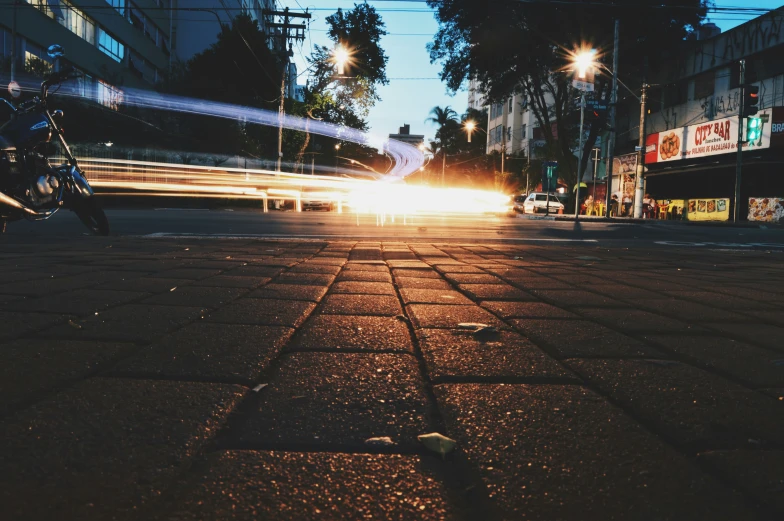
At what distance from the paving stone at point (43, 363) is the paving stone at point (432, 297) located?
65.0 inches

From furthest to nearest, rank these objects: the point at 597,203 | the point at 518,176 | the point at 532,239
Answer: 1. the point at 518,176
2. the point at 597,203
3. the point at 532,239

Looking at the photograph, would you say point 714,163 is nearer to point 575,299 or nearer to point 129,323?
point 575,299

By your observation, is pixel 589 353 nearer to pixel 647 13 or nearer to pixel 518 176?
pixel 647 13

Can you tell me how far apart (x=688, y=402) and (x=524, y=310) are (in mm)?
1522

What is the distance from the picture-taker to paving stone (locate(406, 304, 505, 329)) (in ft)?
9.29

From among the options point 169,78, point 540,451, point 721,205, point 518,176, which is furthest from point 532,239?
point 518,176

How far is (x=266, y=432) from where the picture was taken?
1464 mm

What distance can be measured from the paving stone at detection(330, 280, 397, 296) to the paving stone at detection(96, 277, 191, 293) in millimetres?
953

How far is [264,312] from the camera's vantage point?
2.97 meters

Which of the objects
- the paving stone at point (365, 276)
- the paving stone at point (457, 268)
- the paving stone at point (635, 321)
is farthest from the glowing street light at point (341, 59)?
the paving stone at point (635, 321)

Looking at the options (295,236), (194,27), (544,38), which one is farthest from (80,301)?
(194,27)

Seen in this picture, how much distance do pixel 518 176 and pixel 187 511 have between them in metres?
60.5

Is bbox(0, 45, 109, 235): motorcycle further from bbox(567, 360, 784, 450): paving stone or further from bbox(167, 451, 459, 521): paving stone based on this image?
bbox(567, 360, 784, 450): paving stone

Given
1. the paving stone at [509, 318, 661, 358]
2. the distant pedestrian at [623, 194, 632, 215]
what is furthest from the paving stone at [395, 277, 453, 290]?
the distant pedestrian at [623, 194, 632, 215]
